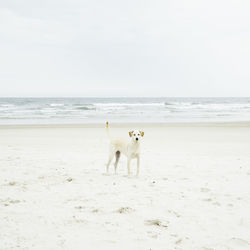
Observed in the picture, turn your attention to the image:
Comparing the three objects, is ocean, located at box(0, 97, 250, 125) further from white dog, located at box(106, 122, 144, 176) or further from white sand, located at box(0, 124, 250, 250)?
white dog, located at box(106, 122, 144, 176)

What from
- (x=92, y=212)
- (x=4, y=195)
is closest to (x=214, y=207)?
(x=92, y=212)

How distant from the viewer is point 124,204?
389cm

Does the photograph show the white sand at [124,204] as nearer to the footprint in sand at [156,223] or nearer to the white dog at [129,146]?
the footprint in sand at [156,223]

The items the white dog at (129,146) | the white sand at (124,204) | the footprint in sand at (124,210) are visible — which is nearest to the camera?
the white sand at (124,204)

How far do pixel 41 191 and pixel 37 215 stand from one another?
3.42ft

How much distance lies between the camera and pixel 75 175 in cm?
564

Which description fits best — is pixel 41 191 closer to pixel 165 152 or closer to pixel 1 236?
pixel 1 236

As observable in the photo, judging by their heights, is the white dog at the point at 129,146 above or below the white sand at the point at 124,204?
above

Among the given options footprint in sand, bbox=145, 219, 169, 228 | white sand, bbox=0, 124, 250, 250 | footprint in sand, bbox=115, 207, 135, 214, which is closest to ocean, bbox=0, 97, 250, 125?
white sand, bbox=0, 124, 250, 250

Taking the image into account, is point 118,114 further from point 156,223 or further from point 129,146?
point 156,223

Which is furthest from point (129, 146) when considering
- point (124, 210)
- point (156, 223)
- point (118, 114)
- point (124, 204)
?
point (118, 114)

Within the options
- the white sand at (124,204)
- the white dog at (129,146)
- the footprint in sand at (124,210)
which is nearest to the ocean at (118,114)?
the white sand at (124,204)

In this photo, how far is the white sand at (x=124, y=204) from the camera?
284 centimetres

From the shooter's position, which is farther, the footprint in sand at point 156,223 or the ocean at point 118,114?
the ocean at point 118,114
